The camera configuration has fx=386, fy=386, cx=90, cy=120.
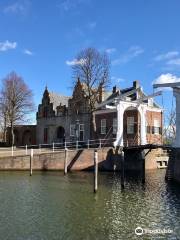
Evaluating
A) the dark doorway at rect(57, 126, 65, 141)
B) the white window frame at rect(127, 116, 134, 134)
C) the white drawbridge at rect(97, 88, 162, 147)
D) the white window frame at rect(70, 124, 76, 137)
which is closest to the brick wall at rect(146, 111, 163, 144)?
the white window frame at rect(127, 116, 134, 134)

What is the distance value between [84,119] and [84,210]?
96.7 feet

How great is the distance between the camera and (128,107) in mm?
40156

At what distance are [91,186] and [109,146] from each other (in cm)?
1397

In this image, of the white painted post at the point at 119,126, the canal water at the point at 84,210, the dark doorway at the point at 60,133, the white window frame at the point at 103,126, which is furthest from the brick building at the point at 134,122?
the canal water at the point at 84,210

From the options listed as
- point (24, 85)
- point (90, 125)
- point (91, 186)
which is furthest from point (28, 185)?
point (24, 85)


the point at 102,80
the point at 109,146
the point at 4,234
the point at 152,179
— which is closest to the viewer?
the point at 4,234

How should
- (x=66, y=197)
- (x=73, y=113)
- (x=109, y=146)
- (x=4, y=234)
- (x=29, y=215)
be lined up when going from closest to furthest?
(x=4, y=234) → (x=29, y=215) → (x=66, y=197) → (x=109, y=146) → (x=73, y=113)

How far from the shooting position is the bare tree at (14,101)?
48062 mm

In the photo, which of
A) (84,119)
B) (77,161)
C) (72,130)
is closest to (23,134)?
(72,130)

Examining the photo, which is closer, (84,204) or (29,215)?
(29,215)

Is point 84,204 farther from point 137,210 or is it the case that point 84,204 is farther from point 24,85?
point 24,85

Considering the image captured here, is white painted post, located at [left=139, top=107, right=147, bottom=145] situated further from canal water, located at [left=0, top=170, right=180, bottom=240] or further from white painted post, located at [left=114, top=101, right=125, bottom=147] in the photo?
canal water, located at [left=0, top=170, right=180, bottom=240]

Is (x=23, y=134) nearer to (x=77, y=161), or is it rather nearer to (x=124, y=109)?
(x=77, y=161)

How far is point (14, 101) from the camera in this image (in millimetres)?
48219
